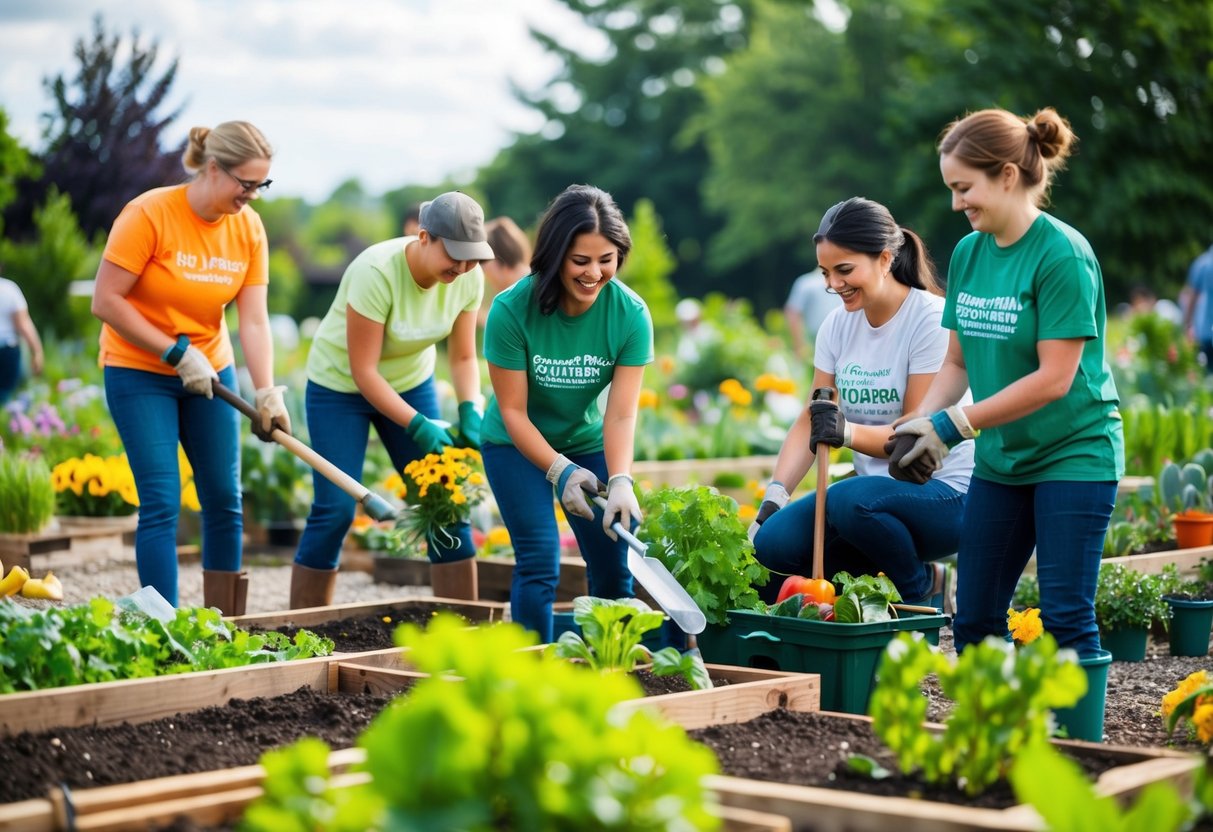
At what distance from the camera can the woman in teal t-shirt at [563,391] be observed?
4.05 metres

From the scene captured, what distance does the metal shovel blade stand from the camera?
3.66m

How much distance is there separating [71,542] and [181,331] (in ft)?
8.93

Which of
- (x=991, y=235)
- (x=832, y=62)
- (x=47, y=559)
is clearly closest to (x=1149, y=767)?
(x=991, y=235)

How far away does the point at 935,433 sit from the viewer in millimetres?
3578

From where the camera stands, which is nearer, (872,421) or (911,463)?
(911,463)

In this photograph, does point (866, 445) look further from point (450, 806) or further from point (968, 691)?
point (450, 806)

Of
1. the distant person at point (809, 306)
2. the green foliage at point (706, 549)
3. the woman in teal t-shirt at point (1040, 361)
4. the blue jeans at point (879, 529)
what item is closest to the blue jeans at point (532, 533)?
the green foliage at point (706, 549)

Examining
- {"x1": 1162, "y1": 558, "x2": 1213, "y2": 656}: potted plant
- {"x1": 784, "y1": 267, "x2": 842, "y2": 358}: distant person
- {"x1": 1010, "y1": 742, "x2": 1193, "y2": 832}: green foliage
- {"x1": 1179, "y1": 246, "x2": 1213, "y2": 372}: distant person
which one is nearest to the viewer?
{"x1": 1010, "y1": 742, "x2": 1193, "y2": 832}: green foliage

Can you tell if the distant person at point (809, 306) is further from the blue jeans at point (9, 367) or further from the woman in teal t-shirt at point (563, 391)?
the woman in teal t-shirt at point (563, 391)

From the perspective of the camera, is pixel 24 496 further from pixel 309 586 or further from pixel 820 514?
pixel 820 514

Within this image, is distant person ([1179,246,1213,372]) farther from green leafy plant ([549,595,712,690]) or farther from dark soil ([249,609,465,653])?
green leafy plant ([549,595,712,690])

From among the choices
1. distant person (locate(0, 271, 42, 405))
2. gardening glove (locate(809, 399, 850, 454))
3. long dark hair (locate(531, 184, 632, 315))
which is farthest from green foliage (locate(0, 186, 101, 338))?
gardening glove (locate(809, 399, 850, 454))

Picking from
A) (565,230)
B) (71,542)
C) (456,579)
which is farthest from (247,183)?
(71,542)

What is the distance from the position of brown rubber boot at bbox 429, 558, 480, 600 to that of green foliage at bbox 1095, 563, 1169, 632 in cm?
224
